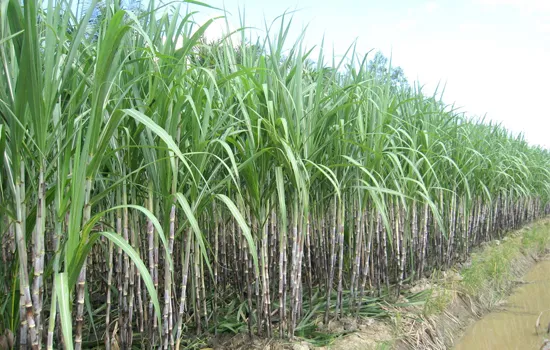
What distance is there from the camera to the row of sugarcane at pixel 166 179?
98 cm

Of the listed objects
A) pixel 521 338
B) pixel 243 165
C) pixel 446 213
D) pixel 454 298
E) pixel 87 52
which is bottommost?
pixel 521 338

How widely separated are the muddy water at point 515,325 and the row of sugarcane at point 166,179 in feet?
1.68

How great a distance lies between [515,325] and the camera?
2.93 m

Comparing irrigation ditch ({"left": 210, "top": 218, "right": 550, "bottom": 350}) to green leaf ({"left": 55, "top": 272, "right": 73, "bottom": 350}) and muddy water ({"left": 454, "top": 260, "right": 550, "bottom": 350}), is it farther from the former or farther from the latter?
green leaf ({"left": 55, "top": 272, "right": 73, "bottom": 350})

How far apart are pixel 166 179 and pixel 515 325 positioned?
104 inches

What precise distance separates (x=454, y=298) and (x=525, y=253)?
7.59 feet

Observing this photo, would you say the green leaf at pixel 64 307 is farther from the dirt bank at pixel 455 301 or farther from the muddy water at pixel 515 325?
the muddy water at pixel 515 325

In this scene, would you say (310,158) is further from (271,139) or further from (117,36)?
(117,36)

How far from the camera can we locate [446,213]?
3420 mm

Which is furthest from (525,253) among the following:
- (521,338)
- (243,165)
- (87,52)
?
(87,52)

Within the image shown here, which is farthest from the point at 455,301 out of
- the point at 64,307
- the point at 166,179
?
the point at 64,307

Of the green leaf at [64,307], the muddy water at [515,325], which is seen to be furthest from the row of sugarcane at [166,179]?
the muddy water at [515,325]

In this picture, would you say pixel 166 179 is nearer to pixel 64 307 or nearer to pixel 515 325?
pixel 64 307

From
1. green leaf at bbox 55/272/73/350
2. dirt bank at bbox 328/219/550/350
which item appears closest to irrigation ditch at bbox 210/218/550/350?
dirt bank at bbox 328/219/550/350
